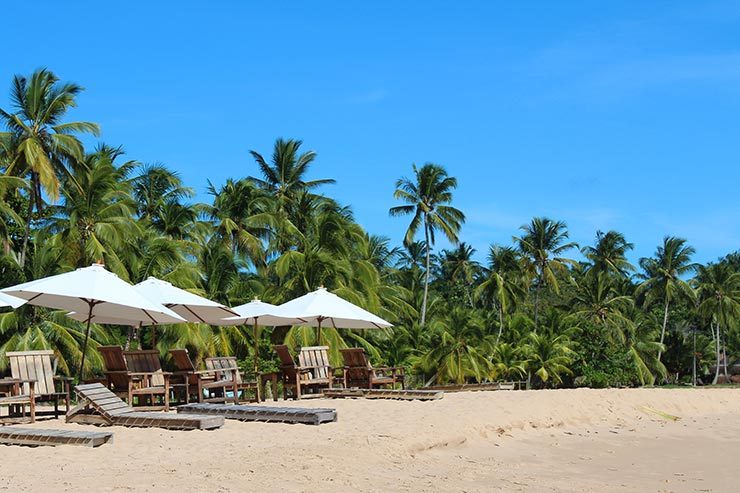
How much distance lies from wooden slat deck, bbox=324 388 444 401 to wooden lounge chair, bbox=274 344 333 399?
27 cm

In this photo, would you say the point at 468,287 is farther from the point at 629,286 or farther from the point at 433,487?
the point at 433,487

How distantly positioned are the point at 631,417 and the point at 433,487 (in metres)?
8.13

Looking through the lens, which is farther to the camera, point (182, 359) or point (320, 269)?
point (320, 269)

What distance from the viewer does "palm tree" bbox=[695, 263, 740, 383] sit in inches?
1950

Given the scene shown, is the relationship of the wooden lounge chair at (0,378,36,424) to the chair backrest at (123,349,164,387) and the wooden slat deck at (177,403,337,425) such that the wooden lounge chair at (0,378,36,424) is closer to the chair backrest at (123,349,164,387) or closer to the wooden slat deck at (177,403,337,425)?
the chair backrest at (123,349,164,387)

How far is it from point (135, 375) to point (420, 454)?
13.4ft

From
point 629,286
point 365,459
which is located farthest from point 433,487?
point 629,286

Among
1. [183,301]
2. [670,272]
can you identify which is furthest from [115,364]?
[670,272]

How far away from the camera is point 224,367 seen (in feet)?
42.6

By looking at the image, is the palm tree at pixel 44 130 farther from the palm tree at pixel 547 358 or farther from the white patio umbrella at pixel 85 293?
the palm tree at pixel 547 358

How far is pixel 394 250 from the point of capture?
43.0m

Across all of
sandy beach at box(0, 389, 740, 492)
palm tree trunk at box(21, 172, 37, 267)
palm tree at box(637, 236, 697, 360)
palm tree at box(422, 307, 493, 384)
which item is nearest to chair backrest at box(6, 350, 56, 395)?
sandy beach at box(0, 389, 740, 492)

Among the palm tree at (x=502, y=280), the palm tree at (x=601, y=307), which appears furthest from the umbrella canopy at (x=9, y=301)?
the palm tree at (x=601, y=307)

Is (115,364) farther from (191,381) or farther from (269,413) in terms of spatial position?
(269,413)
